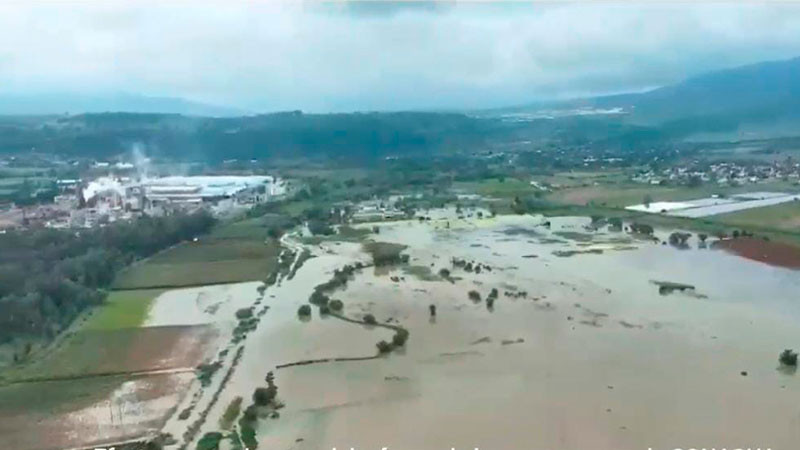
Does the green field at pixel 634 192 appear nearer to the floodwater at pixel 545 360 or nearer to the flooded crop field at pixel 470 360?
the flooded crop field at pixel 470 360

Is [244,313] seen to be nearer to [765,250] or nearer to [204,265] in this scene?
[204,265]

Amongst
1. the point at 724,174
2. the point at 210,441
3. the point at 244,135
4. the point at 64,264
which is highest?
the point at 244,135

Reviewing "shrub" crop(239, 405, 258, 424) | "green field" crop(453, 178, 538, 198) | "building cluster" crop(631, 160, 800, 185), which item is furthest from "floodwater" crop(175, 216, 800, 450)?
"building cluster" crop(631, 160, 800, 185)

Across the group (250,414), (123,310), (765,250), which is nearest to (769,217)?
(765,250)

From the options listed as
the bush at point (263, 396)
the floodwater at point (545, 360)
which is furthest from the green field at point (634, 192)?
the bush at point (263, 396)

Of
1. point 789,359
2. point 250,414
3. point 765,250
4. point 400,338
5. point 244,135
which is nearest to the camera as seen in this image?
point 250,414
